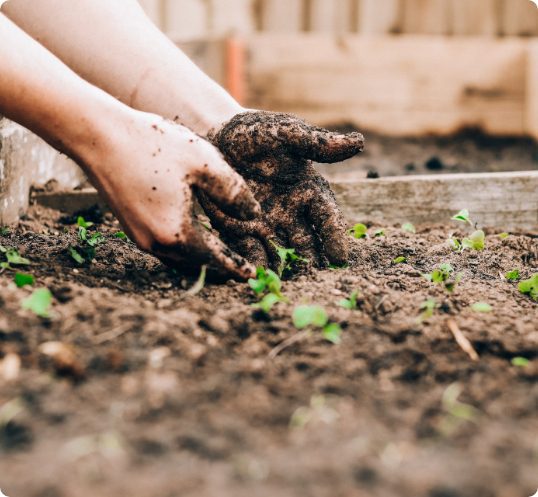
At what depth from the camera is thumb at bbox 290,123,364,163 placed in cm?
166

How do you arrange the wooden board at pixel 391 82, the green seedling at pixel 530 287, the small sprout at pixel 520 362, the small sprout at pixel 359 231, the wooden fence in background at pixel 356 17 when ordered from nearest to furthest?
the small sprout at pixel 520 362 < the green seedling at pixel 530 287 < the small sprout at pixel 359 231 < the wooden board at pixel 391 82 < the wooden fence in background at pixel 356 17

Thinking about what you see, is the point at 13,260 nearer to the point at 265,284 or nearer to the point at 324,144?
the point at 265,284

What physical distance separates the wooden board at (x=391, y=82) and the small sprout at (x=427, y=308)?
3300 mm

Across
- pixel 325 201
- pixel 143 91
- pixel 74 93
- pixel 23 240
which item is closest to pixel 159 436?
pixel 74 93

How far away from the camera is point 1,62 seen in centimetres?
143

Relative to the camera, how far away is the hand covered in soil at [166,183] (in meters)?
1.50

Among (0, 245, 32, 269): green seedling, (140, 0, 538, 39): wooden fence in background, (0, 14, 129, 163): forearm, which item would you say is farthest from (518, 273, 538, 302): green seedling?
(140, 0, 538, 39): wooden fence in background

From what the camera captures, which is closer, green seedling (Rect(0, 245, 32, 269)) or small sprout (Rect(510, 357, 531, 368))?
small sprout (Rect(510, 357, 531, 368))

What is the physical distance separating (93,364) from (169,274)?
0.53 metres

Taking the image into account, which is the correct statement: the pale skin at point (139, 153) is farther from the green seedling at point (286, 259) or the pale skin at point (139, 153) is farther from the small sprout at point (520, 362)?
the small sprout at point (520, 362)

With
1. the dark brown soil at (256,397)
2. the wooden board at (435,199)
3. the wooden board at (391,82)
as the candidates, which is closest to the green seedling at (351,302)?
the dark brown soil at (256,397)

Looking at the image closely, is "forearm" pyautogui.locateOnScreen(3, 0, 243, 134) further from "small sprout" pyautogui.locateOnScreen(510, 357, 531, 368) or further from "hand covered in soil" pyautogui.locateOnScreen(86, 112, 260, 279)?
"small sprout" pyautogui.locateOnScreen(510, 357, 531, 368)

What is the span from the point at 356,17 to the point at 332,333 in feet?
13.7

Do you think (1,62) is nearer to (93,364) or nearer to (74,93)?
(74,93)
